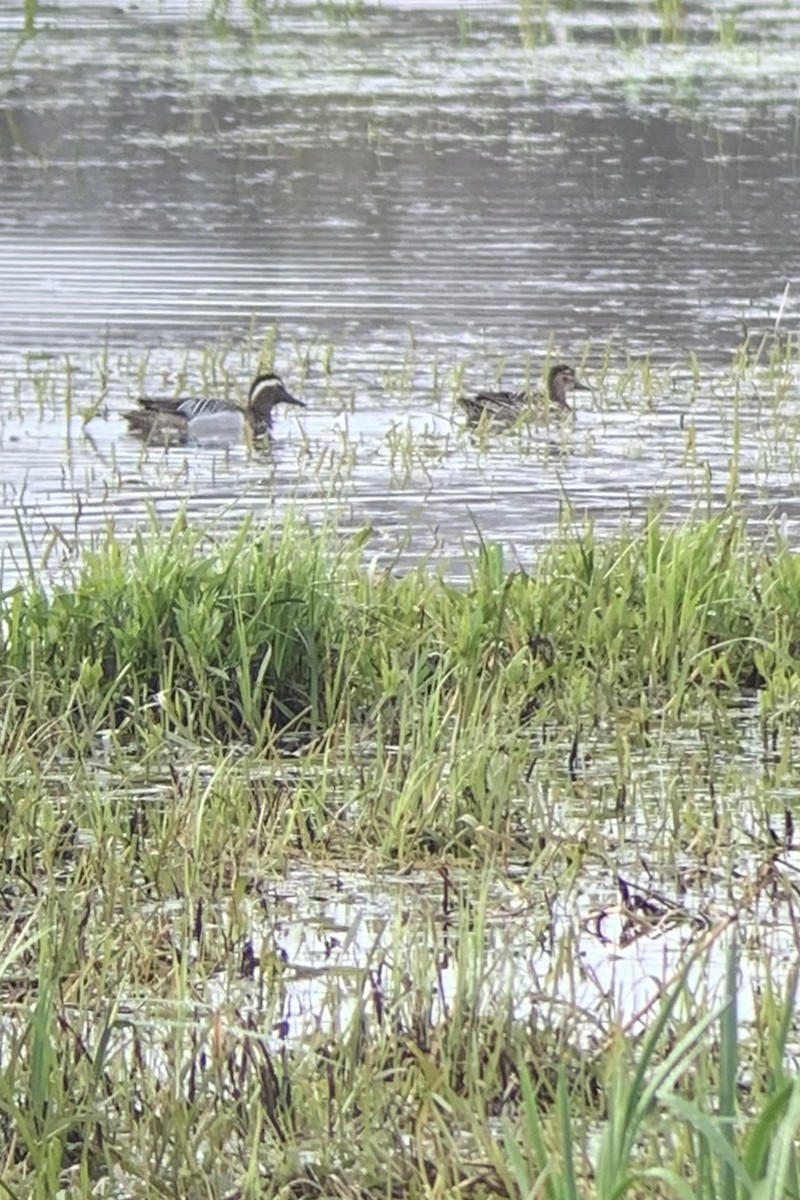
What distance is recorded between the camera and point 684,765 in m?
5.81

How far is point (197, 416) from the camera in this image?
10891 millimetres

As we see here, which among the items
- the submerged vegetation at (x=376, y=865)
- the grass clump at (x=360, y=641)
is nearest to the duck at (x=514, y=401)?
the submerged vegetation at (x=376, y=865)

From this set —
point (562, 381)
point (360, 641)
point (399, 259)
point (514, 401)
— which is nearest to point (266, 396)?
point (514, 401)

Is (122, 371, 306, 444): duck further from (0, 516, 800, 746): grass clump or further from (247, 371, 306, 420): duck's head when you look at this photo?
(0, 516, 800, 746): grass clump

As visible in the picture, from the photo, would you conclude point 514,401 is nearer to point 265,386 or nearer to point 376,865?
point 265,386

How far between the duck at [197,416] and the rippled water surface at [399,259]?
0.12 metres

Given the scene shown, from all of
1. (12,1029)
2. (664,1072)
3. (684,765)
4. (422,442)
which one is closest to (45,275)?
(422,442)

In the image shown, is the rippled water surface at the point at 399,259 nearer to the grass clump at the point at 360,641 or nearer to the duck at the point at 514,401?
the duck at the point at 514,401

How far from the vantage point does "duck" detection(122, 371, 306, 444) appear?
10758mm

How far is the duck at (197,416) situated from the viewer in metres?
10.8

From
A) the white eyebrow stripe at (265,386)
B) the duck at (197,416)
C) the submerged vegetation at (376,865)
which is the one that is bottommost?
the submerged vegetation at (376,865)

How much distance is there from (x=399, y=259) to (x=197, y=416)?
563 cm

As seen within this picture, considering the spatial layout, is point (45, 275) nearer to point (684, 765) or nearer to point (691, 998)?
point (684, 765)

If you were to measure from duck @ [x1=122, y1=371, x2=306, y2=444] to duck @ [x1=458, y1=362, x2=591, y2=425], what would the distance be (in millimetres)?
848
